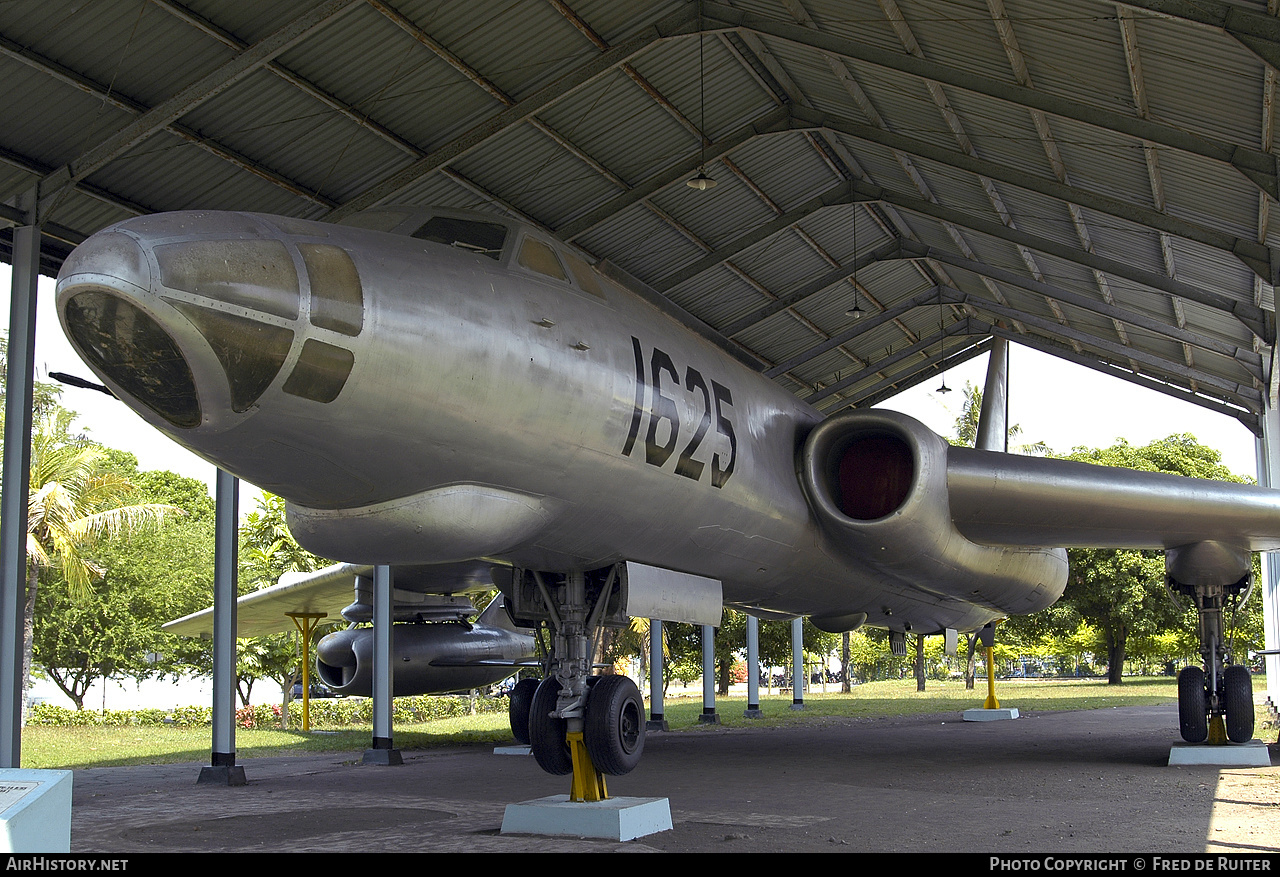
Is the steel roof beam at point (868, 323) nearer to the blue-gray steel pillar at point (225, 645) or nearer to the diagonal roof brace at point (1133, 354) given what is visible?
the diagonal roof brace at point (1133, 354)

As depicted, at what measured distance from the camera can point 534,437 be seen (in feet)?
18.0

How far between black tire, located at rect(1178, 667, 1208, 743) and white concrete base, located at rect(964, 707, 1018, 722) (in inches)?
370

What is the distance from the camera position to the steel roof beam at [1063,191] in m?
12.0

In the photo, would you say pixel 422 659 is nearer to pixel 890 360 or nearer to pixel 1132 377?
pixel 890 360

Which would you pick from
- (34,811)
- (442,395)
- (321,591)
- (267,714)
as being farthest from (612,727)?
(267,714)

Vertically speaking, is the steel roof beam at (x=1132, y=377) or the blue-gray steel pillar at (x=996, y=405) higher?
the steel roof beam at (x=1132, y=377)

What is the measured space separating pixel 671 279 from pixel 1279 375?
9.22m

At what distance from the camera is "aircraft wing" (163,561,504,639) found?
13.0 meters

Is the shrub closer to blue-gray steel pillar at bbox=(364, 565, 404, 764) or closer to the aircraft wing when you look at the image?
the aircraft wing

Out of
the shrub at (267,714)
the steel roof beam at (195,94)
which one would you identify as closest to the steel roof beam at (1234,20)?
the steel roof beam at (195,94)

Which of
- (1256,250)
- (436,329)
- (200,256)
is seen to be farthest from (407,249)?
(1256,250)

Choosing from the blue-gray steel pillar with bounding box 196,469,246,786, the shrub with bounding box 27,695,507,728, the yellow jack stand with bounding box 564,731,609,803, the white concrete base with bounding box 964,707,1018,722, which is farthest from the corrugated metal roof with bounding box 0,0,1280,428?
the shrub with bounding box 27,695,507,728

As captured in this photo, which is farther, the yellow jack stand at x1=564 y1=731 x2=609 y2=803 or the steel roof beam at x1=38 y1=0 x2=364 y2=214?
the steel roof beam at x1=38 y1=0 x2=364 y2=214

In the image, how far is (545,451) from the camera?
5.58 metres
